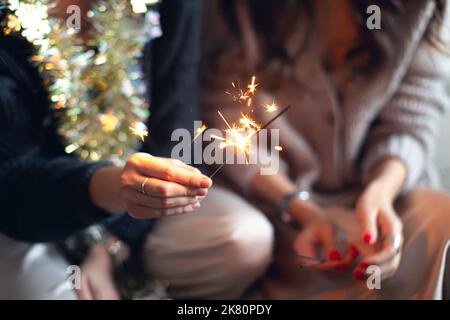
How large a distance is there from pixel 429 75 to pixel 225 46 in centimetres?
30

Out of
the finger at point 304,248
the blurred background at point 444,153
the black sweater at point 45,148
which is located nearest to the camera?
the black sweater at point 45,148

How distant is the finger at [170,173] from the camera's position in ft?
1.34

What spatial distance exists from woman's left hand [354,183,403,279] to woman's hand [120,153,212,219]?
0.23 meters

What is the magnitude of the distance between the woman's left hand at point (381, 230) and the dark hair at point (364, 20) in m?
0.21

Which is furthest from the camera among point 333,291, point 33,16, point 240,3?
point 240,3

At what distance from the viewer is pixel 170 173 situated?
1.36 feet

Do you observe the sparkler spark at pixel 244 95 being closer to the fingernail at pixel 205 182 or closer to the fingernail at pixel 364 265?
the fingernail at pixel 205 182

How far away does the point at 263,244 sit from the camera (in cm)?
66

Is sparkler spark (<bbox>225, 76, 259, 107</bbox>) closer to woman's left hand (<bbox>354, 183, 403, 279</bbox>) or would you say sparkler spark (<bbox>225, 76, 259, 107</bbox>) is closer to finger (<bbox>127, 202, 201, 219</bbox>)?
finger (<bbox>127, 202, 201, 219</bbox>)

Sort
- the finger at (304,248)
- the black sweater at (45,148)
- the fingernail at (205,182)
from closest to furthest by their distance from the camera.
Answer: the fingernail at (205,182) → the black sweater at (45,148) → the finger at (304,248)

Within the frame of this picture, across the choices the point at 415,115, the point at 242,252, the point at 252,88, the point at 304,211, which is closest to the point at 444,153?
the point at 415,115

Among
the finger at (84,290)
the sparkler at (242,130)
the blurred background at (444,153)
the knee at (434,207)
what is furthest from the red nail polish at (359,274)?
the blurred background at (444,153)

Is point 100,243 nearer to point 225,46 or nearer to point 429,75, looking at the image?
point 225,46
